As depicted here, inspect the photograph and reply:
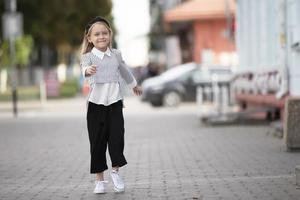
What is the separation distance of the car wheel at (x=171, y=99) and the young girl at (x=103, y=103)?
26826mm

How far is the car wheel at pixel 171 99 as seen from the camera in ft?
120

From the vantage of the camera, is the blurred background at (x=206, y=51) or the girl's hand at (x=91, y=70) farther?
the blurred background at (x=206, y=51)

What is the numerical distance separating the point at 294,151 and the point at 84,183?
4.18m

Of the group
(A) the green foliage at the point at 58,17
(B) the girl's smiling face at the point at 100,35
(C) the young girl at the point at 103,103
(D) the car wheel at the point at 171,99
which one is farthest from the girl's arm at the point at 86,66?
(A) the green foliage at the point at 58,17

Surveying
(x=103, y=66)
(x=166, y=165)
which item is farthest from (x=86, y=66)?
(x=166, y=165)

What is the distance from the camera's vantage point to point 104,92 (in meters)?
9.70

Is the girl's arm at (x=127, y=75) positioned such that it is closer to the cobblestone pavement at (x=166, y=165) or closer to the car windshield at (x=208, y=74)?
the cobblestone pavement at (x=166, y=165)

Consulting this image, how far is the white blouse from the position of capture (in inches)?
382

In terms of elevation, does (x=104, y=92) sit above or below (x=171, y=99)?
above

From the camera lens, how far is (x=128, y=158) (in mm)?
13812

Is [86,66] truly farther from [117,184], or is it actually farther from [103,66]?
[117,184]

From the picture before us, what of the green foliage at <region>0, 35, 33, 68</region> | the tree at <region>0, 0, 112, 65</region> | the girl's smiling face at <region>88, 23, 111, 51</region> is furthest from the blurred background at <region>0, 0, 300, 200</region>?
the green foliage at <region>0, 35, 33, 68</region>

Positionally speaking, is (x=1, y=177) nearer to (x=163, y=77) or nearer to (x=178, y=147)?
(x=178, y=147)

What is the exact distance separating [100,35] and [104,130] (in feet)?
3.10
